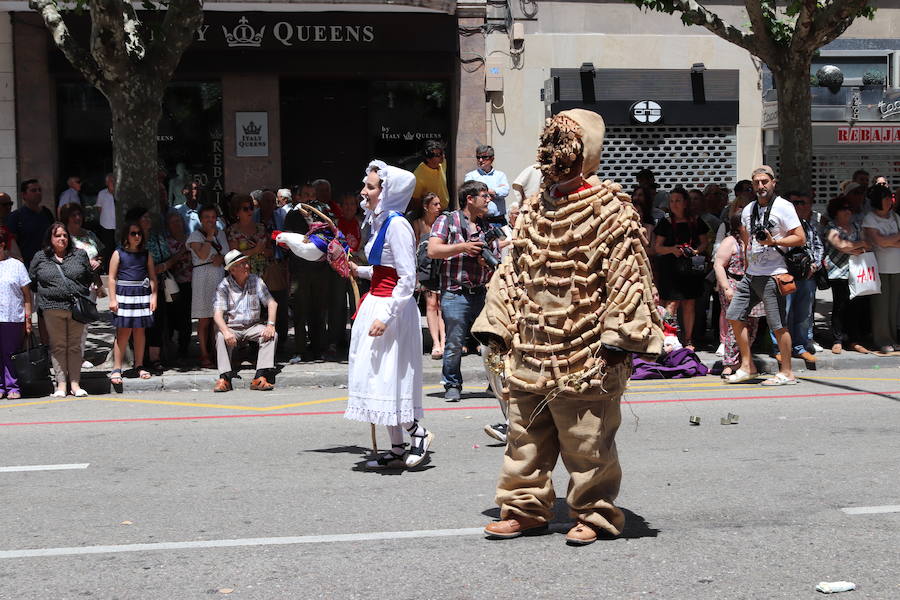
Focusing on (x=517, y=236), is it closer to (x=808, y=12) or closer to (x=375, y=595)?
(x=375, y=595)

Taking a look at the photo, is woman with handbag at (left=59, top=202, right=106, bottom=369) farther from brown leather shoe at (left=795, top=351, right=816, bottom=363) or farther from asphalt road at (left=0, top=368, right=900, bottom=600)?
brown leather shoe at (left=795, top=351, right=816, bottom=363)

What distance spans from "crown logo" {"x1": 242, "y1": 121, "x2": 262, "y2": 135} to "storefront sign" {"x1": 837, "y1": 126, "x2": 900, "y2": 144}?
960 centimetres

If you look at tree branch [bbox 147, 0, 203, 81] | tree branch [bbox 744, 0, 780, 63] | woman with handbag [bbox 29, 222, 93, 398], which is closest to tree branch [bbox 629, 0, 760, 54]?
tree branch [bbox 744, 0, 780, 63]

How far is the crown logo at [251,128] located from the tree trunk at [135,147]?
6030mm

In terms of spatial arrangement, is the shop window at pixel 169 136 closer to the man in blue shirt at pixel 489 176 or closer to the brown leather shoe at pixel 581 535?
the man in blue shirt at pixel 489 176

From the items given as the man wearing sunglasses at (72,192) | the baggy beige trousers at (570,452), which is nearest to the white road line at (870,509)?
the baggy beige trousers at (570,452)

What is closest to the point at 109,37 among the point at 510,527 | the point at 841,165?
the point at 510,527

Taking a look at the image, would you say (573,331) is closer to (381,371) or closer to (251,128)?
(381,371)

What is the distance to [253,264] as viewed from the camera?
12.6m

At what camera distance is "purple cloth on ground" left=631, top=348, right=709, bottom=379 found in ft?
39.0

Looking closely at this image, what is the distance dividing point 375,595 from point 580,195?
2.14m

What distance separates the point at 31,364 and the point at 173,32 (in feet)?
12.4

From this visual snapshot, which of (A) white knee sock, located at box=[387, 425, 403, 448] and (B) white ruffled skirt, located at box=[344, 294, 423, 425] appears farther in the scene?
(A) white knee sock, located at box=[387, 425, 403, 448]

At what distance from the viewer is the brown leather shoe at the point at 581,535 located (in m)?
5.77
